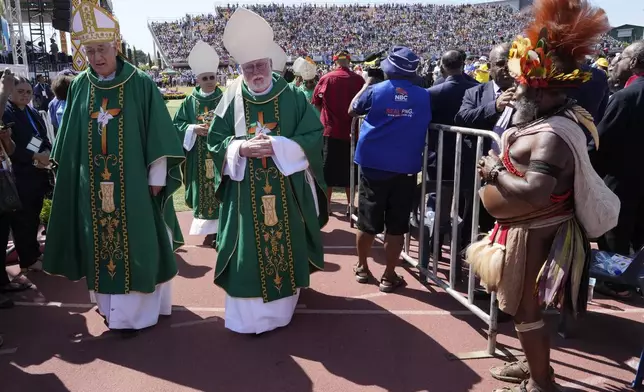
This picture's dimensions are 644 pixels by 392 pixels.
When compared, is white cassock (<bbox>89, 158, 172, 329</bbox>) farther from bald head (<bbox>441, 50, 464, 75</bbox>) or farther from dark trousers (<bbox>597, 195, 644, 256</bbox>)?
dark trousers (<bbox>597, 195, 644, 256</bbox>)

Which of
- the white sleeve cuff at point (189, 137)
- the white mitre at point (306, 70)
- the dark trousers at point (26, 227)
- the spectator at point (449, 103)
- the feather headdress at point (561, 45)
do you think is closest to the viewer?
the feather headdress at point (561, 45)

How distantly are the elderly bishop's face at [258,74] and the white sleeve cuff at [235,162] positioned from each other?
1.51ft

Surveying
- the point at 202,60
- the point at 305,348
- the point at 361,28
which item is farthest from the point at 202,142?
the point at 361,28

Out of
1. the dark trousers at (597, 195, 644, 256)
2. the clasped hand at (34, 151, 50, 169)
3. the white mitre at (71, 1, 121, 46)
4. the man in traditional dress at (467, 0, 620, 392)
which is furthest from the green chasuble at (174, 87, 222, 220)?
→ the dark trousers at (597, 195, 644, 256)

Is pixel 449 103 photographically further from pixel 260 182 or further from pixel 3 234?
pixel 3 234

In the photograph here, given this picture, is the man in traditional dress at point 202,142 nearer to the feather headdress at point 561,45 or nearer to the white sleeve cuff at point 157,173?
the white sleeve cuff at point 157,173

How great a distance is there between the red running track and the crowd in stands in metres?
50.2

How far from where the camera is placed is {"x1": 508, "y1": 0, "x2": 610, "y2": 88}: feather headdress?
2578 mm

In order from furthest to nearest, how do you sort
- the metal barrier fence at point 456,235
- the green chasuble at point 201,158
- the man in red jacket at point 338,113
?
the man in red jacket at point 338,113
the green chasuble at point 201,158
the metal barrier fence at point 456,235

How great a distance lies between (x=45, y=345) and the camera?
394cm

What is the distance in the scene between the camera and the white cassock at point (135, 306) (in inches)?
157

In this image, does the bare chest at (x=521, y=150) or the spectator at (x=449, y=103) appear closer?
the bare chest at (x=521, y=150)

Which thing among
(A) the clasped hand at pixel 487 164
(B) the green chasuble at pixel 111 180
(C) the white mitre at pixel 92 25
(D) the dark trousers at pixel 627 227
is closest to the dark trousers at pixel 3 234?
(B) the green chasuble at pixel 111 180

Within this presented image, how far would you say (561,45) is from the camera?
2.63 meters
